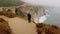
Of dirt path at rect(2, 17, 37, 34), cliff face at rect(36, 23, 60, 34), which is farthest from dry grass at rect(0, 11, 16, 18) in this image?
cliff face at rect(36, 23, 60, 34)

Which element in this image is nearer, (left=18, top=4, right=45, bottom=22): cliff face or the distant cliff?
(left=18, top=4, right=45, bottom=22): cliff face

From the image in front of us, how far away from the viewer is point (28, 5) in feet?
2.63

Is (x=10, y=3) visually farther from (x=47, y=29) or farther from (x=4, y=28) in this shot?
(x=47, y=29)

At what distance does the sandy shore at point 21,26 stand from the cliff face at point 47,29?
31mm

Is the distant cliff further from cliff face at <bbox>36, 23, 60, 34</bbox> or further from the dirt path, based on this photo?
cliff face at <bbox>36, 23, 60, 34</bbox>

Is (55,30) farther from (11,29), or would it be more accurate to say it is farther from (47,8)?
(11,29)

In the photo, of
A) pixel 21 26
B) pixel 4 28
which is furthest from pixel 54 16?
pixel 4 28

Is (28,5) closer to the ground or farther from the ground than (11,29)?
farther from the ground

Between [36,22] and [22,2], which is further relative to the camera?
[22,2]

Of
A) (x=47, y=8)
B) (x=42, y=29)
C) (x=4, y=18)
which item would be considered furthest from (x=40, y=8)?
(x=4, y=18)

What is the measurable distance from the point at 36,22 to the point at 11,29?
0.54 ft

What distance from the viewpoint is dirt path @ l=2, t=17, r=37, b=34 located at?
705mm

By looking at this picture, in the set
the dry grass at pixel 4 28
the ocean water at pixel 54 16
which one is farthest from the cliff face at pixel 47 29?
the dry grass at pixel 4 28

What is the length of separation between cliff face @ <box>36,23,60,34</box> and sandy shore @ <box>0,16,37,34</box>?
0.03 m
